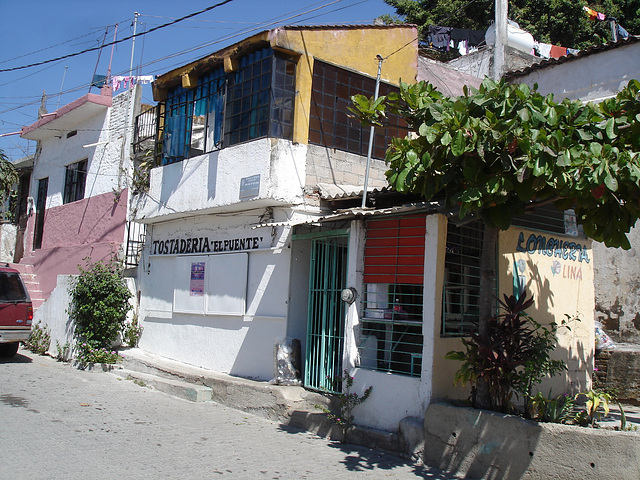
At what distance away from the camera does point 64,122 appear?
16438 millimetres

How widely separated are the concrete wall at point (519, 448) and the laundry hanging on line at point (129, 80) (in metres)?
11.9

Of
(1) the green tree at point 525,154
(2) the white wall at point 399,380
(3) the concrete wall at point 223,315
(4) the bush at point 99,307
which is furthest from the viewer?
(4) the bush at point 99,307

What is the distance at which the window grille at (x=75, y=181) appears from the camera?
1600 cm

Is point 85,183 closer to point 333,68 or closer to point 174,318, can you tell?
point 174,318

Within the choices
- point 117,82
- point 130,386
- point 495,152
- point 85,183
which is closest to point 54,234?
point 85,183

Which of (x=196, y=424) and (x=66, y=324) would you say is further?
(x=66, y=324)

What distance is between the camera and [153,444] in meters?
6.62

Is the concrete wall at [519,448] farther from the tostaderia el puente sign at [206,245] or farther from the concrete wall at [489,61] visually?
the concrete wall at [489,61]

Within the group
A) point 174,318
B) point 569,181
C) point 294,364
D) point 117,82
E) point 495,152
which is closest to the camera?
point 569,181

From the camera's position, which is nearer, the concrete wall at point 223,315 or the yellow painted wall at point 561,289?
the yellow painted wall at point 561,289

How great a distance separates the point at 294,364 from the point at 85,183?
1011 centimetres

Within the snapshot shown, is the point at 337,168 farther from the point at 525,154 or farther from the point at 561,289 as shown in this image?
the point at 525,154

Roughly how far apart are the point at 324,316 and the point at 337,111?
416cm

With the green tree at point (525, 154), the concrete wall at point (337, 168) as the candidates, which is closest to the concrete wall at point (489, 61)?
the concrete wall at point (337, 168)
